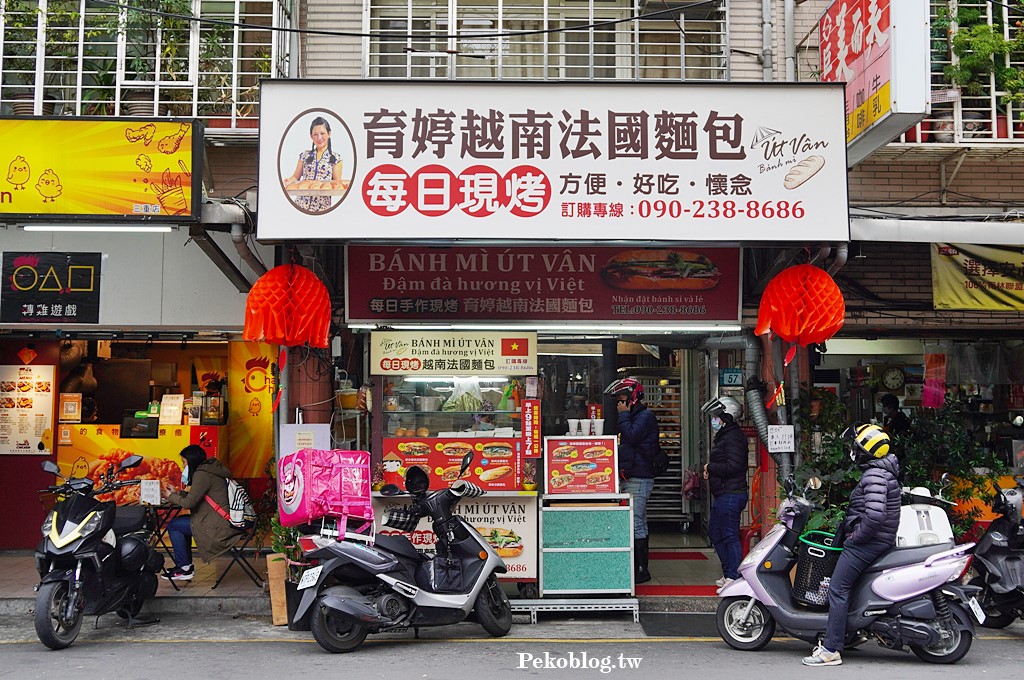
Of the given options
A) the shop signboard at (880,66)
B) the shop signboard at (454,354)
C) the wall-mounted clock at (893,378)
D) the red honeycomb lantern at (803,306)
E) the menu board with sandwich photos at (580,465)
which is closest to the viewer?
the shop signboard at (880,66)

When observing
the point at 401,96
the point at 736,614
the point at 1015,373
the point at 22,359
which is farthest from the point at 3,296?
the point at 1015,373

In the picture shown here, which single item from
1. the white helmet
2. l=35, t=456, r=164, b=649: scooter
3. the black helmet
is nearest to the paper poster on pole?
the white helmet

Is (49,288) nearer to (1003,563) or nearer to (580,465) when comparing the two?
(580,465)

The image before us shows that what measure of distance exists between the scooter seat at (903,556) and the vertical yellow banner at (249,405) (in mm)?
7712

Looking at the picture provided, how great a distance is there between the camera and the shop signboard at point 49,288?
10156 millimetres

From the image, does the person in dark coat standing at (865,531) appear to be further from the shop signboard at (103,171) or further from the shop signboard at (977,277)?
the shop signboard at (103,171)

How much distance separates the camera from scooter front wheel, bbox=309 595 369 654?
717cm

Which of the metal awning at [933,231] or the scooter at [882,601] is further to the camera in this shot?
the metal awning at [933,231]

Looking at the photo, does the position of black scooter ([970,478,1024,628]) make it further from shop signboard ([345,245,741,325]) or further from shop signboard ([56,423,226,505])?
shop signboard ([56,423,226,505])

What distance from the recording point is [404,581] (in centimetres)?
736

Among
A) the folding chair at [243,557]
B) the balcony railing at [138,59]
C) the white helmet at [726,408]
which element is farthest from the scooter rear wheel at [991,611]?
the balcony railing at [138,59]

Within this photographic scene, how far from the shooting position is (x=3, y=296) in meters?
10.1

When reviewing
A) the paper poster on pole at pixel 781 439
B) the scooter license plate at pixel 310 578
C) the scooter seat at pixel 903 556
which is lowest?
the scooter license plate at pixel 310 578

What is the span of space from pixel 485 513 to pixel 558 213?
9.65 ft
